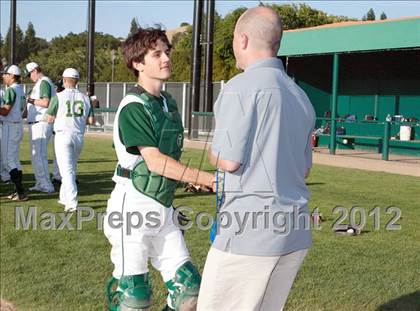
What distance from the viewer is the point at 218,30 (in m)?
61.1

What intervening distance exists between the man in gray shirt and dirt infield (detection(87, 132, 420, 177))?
13536 millimetres

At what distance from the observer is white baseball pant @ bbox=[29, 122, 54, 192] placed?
11.0 meters

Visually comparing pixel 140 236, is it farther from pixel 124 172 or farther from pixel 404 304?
pixel 404 304

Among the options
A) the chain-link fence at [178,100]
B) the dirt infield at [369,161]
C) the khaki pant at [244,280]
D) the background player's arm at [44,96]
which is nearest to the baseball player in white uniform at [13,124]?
the background player's arm at [44,96]

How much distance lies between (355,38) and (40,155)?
12.9 metres

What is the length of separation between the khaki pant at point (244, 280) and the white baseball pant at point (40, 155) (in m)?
8.40

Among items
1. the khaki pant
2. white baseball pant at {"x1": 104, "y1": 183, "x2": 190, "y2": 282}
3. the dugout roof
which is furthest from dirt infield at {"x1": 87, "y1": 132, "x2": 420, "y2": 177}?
the khaki pant

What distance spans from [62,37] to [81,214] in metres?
112

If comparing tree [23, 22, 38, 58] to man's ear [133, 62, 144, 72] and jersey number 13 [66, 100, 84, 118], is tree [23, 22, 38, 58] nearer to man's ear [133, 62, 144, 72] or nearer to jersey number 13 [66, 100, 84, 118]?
jersey number 13 [66, 100, 84, 118]

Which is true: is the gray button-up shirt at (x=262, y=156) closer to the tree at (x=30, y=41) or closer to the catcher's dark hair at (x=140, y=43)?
the catcher's dark hair at (x=140, y=43)

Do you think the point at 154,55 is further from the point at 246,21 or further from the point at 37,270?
the point at 37,270

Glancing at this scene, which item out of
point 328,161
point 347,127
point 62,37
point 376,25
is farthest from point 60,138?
point 62,37

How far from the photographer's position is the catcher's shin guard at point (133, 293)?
376 centimetres

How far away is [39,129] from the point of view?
11.2 meters
